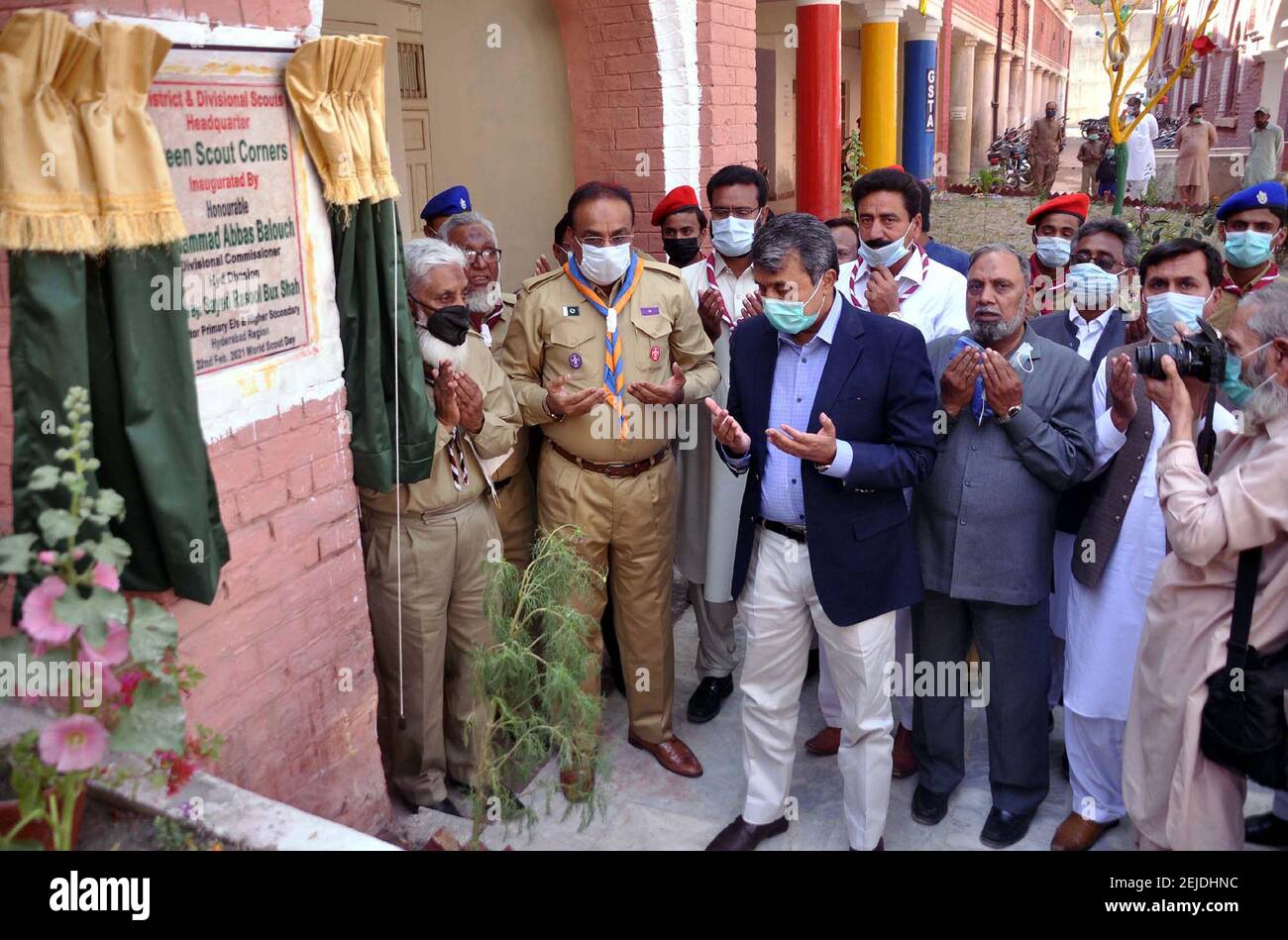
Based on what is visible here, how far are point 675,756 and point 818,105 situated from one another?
583 centimetres

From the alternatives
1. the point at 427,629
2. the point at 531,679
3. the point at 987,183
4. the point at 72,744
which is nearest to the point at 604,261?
the point at 427,629

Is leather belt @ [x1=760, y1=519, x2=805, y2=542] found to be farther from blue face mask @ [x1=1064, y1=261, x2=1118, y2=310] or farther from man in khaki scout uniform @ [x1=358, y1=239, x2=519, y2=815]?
blue face mask @ [x1=1064, y1=261, x2=1118, y2=310]

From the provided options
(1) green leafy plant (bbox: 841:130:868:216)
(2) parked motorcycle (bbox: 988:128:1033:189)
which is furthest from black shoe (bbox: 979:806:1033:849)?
(2) parked motorcycle (bbox: 988:128:1033:189)

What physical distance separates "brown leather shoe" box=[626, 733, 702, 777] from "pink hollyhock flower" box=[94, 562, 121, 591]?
265 centimetres

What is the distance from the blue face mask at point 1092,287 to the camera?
14.4 feet

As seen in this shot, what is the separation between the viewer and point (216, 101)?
9.31 ft

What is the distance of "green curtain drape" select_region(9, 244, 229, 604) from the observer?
7.97ft

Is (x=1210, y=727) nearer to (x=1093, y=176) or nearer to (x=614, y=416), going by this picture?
(x=614, y=416)

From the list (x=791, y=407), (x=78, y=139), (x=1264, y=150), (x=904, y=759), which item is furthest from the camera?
(x=1264, y=150)

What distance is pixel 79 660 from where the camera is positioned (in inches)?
87.9

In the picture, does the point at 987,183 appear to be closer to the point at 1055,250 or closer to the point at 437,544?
the point at 1055,250

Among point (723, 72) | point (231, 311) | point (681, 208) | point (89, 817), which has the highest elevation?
point (723, 72)

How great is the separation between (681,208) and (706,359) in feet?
3.49

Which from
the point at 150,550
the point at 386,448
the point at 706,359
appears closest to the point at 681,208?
the point at 706,359
